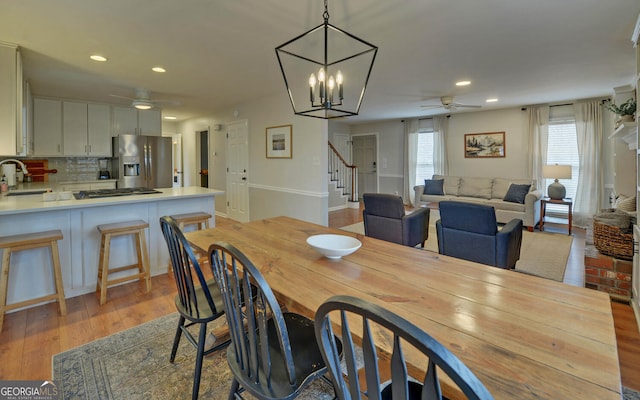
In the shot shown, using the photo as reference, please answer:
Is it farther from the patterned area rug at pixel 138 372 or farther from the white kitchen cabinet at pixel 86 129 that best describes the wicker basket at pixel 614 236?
the white kitchen cabinet at pixel 86 129

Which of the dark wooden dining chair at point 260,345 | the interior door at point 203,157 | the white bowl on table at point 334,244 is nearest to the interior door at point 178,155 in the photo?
the interior door at point 203,157

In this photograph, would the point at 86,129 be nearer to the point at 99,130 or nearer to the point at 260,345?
the point at 99,130

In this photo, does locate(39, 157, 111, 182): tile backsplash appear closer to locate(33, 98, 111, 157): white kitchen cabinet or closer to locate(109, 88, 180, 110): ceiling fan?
locate(33, 98, 111, 157): white kitchen cabinet

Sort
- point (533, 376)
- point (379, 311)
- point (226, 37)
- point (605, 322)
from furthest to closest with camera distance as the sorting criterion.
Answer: point (226, 37), point (605, 322), point (533, 376), point (379, 311)

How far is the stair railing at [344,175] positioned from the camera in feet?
26.1

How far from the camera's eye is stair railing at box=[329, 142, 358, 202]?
7.95m

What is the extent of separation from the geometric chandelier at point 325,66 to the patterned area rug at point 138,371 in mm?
1634

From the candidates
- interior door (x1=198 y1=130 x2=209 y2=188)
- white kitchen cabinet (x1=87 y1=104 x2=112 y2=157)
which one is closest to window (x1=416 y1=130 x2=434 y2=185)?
interior door (x1=198 y1=130 x2=209 y2=188)

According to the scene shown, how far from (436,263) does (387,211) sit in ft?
7.28

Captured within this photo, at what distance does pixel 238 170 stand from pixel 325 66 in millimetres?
4628

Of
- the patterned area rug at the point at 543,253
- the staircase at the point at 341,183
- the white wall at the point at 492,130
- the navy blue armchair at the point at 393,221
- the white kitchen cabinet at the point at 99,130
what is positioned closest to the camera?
the patterned area rug at the point at 543,253

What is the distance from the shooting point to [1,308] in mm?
2240

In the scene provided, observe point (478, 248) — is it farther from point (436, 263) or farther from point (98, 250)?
point (98, 250)

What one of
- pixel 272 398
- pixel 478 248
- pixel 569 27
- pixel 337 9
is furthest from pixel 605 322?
pixel 569 27
